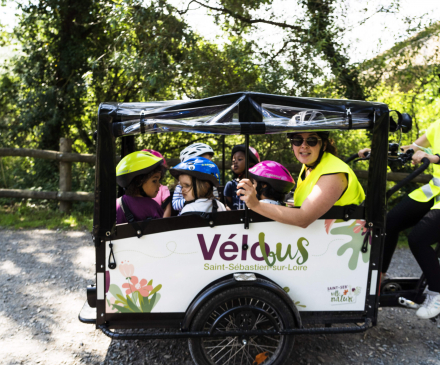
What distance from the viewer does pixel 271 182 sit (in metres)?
2.51

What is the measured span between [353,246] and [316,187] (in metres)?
0.45

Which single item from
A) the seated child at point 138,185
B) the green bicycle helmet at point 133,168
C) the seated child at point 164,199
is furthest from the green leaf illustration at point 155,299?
the seated child at point 164,199

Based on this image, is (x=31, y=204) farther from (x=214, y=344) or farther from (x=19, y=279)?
(x=214, y=344)

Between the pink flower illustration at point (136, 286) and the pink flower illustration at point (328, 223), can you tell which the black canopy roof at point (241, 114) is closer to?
the pink flower illustration at point (328, 223)

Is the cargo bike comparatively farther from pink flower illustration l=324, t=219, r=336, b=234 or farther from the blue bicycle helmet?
the blue bicycle helmet

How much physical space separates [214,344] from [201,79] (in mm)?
4395

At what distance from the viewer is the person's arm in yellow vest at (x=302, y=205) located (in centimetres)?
214

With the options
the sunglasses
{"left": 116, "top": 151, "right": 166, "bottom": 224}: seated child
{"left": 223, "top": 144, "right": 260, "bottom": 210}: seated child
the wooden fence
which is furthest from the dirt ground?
the wooden fence

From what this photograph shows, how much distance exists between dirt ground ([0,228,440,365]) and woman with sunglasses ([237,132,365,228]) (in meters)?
1.17

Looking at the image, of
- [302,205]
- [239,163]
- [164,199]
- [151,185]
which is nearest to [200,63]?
[239,163]

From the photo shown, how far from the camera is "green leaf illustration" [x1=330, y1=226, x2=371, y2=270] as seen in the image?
2287mm

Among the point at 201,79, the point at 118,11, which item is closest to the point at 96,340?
the point at 201,79

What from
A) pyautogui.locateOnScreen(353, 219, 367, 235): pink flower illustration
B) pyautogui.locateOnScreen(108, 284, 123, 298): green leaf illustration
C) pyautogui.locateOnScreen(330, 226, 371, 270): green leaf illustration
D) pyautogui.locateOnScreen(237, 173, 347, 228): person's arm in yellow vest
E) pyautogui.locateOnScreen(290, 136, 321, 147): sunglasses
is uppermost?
pyautogui.locateOnScreen(290, 136, 321, 147): sunglasses

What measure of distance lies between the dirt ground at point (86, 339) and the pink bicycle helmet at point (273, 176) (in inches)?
49.1
